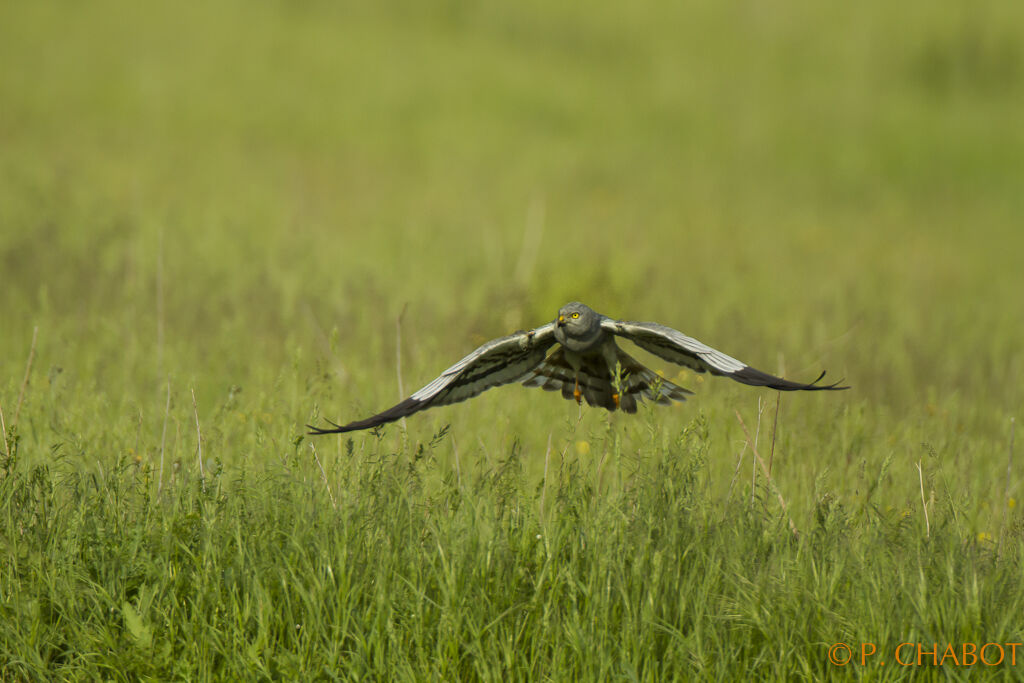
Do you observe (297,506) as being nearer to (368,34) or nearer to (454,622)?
(454,622)

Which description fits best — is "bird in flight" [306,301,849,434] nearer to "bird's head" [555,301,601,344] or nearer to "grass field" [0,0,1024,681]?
"bird's head" [555,301,601,344]

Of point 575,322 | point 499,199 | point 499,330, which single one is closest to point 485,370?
point 575,322

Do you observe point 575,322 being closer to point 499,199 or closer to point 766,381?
point 766,381

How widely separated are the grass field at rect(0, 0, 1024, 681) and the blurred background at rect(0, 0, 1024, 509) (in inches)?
2.6

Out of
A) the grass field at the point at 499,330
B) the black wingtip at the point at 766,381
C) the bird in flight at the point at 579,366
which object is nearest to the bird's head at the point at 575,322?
the bird in flight at the point at 579,366

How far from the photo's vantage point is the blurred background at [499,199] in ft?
21.7

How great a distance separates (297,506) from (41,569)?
2.87 feet

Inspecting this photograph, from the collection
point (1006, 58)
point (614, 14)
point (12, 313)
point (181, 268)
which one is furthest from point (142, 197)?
point (1006, 58)

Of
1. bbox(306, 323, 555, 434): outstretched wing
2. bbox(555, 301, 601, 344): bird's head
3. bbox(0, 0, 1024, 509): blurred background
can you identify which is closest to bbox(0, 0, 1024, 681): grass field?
bbox(0, 0, 1024, 509): blurred background

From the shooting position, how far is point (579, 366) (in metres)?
4.72

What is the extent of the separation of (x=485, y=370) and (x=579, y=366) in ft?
1.78

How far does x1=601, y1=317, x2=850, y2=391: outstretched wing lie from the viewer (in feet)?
11.4

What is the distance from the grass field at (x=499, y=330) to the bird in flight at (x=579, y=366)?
9.6 inches

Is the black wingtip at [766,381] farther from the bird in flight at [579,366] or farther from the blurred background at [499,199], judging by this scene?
the blurred background at [499,199]
